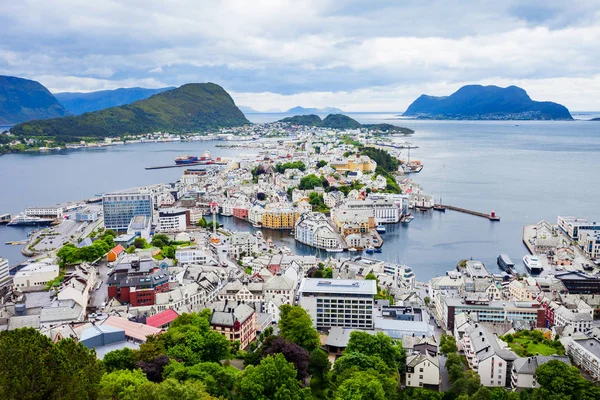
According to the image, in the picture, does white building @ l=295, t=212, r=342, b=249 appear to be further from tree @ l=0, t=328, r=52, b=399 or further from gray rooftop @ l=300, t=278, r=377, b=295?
tree @ l=0, t=328, r=52, b=399

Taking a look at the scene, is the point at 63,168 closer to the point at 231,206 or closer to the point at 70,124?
the point at 231,206

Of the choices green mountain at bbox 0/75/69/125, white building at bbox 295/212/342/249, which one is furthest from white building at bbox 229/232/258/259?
green mountain at bbox 0/75/69/125

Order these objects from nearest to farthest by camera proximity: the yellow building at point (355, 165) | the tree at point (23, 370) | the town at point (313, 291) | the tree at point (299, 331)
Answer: the tree at point (23, 370)
the town at point (313, 291)
the tree at point (299, 331)
the yellow building at point (355, 165)

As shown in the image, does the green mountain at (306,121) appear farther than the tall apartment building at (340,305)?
Yes

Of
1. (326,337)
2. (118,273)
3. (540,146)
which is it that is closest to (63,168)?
(118,273)

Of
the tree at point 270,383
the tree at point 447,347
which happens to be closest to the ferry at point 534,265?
the tree at point 447,347

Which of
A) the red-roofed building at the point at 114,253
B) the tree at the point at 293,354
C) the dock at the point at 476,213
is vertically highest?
the tree at the point at 293,354

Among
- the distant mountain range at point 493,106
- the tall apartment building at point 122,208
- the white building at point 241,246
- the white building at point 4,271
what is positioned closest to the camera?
the white building at point 4,271

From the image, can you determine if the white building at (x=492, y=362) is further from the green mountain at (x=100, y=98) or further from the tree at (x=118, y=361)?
the green mountain at (x=100, y=98)
